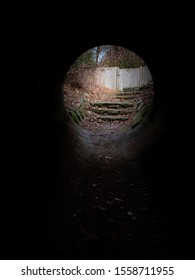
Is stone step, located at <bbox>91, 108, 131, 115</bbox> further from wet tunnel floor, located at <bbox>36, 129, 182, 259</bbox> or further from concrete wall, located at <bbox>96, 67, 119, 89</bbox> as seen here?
wet tunnel floor, located at <bbox>36, 129, 182, 259</bbox>

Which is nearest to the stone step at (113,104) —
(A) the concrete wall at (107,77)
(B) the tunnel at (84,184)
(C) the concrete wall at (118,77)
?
(C) the concrete wall at (118,77)

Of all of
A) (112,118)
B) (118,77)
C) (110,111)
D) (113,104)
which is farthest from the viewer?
(118,77)

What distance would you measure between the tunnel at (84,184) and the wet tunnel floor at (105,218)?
0.5 inches

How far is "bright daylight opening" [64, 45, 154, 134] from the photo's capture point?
1564 centimetres

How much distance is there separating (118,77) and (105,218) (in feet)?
66.9

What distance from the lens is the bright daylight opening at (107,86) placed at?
1564cm

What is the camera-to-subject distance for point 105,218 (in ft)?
15.4

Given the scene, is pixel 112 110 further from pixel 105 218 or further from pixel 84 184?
pixel 105 218

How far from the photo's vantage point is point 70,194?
5375 millimetres

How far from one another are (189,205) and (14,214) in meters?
2.55

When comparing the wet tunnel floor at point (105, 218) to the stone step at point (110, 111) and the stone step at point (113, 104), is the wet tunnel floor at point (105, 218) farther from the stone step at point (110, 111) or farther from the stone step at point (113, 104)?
the stone step at point (113, 104)

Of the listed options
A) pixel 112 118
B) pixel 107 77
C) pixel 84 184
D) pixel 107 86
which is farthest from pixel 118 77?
pixel 84 184

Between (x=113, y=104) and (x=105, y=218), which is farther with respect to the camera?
(x=113, y=104)

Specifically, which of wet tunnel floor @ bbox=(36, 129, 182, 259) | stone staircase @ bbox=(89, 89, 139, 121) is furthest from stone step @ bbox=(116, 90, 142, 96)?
wet tunnel floor @ bbox=(36, 129, 182, 259)
